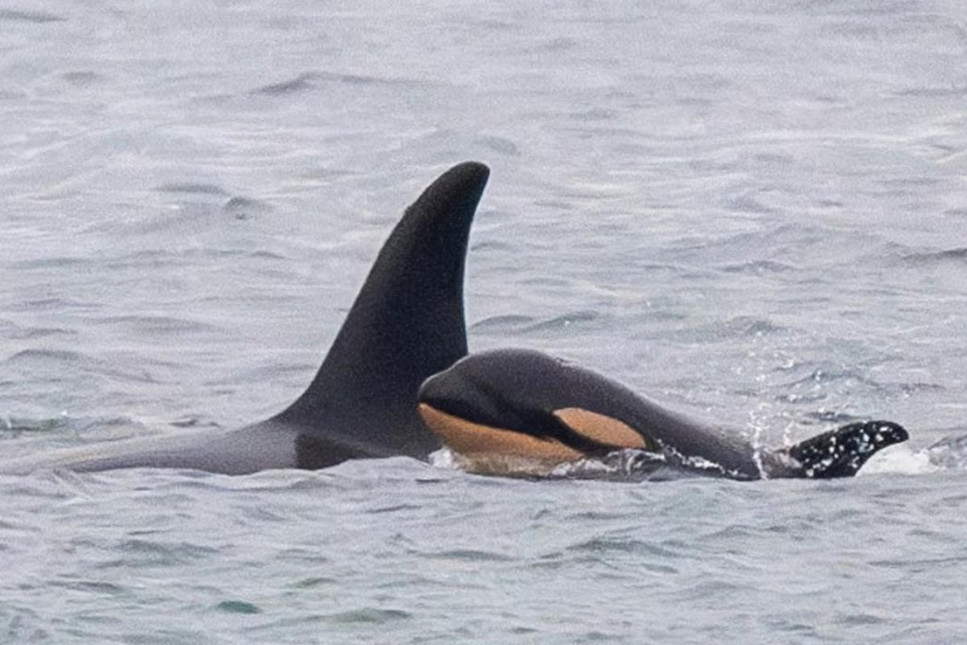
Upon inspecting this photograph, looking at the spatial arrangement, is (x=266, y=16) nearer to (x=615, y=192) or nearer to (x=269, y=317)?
(x=615, y=192)

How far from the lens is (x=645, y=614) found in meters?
10.3

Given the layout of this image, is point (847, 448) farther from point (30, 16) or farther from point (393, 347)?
point (30, 16)

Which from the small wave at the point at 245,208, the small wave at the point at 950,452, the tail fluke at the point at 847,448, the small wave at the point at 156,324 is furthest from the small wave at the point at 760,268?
the tail fluke at the point at 847,448

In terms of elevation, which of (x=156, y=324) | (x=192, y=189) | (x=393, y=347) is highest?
(x=393, y=347)

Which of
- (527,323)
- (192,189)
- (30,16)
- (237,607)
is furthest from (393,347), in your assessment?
(30,16)

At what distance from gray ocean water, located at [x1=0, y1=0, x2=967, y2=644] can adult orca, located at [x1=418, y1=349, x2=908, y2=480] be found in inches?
10.1

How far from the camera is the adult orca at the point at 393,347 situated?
1300 centimetres

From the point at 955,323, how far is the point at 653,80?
1085 centimetres

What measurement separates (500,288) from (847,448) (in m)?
6.28

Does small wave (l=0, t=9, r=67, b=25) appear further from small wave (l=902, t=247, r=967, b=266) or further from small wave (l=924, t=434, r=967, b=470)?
small wave (l=924, t=434, r=967, b=470)

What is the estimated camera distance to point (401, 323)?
13.1 meters

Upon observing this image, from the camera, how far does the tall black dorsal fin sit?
13047 millimetres

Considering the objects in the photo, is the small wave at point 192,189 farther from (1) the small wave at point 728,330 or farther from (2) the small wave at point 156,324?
(1) the small wave at point 728,330

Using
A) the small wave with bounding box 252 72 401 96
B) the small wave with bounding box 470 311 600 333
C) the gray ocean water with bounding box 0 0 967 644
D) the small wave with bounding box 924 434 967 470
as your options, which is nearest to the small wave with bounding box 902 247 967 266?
the gray ocean water with bounding box 0 0 967 644
